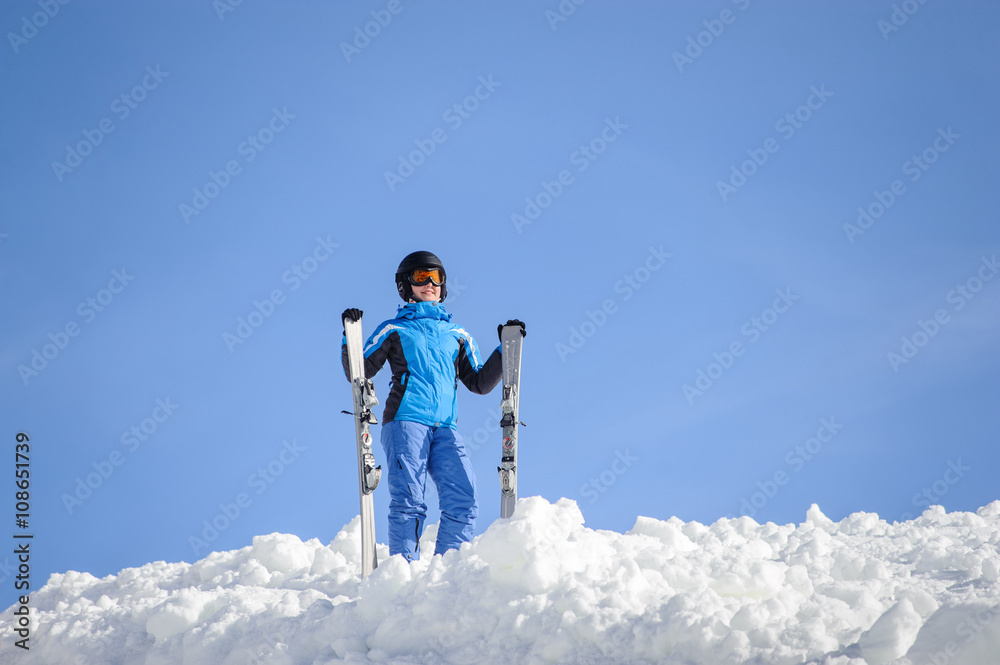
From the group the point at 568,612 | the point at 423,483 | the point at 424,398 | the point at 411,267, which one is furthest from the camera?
the point at 411,267

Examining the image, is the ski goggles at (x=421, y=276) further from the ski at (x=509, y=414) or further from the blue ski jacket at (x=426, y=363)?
the ski at (x=509, y=414)

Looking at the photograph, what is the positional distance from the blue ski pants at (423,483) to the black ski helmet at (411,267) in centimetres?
135

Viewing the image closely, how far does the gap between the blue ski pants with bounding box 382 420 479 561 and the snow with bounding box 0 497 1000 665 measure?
79 cm

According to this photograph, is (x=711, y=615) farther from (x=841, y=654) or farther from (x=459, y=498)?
(x=459, y=498)

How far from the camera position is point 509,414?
7.92 m

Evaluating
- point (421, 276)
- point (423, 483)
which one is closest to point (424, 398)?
point (423, 483)

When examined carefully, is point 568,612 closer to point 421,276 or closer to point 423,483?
point 423,483

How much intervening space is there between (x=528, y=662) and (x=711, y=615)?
1059mm

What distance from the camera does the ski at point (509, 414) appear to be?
782 centimetres

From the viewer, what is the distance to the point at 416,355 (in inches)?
297

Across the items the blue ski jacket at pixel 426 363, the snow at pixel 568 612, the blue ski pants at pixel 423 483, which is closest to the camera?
the snow at pixel 568 612

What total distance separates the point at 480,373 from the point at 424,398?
0.73 metres

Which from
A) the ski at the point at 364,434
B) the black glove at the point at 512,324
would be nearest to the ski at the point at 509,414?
the black glove at the point at 512,324

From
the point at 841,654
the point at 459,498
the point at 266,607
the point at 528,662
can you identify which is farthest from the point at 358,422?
the point at 841,654
